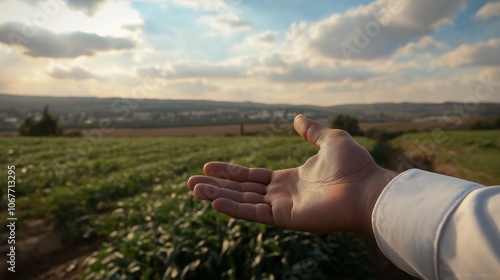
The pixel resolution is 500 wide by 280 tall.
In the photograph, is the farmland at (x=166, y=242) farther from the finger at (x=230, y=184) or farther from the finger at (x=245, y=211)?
the finger at (x=245, y=211)

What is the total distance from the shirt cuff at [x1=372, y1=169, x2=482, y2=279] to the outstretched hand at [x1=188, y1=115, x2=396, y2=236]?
34 centimetres

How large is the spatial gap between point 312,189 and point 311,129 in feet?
1.64

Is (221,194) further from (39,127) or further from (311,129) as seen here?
(39,127)

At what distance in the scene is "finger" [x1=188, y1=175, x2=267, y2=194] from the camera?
275 cm

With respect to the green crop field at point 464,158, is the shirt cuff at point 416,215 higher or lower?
higher

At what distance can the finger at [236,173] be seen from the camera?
2.87 m

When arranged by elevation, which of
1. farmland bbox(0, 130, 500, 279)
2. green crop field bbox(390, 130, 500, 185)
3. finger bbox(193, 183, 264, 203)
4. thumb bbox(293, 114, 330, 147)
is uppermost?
thumb bbox(293, 114, 330, 147)

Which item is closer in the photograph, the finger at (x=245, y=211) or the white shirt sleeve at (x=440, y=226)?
the white shirt sleeve at (x=440, y=226)

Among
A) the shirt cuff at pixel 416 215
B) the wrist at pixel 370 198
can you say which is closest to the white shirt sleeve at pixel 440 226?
the shirt cuff at pixel 416 215

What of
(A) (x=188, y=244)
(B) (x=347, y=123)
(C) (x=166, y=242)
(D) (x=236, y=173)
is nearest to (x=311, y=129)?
(D) (x=236, y=173)

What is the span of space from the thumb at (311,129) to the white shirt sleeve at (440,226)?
92 cm

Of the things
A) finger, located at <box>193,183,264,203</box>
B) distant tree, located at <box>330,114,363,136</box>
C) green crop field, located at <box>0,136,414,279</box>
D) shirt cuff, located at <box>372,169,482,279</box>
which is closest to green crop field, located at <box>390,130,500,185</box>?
green crop field, located at <box>0,136,414,279</box>

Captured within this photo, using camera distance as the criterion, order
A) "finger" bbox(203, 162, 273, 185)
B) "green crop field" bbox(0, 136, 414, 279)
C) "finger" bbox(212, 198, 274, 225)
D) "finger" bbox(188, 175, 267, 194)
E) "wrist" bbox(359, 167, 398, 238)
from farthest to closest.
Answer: "green crop field" bbox(0, 136, 414, 279) < "finger" bbox(203, 162, 273, 185) < "finger" bbox(188, 175, 267, 194) < "finger" bbox(212, 198, 274, 225) < "wrist" bbox(359, 167, 398, 238)

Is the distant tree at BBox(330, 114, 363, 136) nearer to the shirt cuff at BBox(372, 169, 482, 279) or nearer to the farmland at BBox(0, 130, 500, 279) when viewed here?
the farmland at BBox(0, 130, 500, 279)
